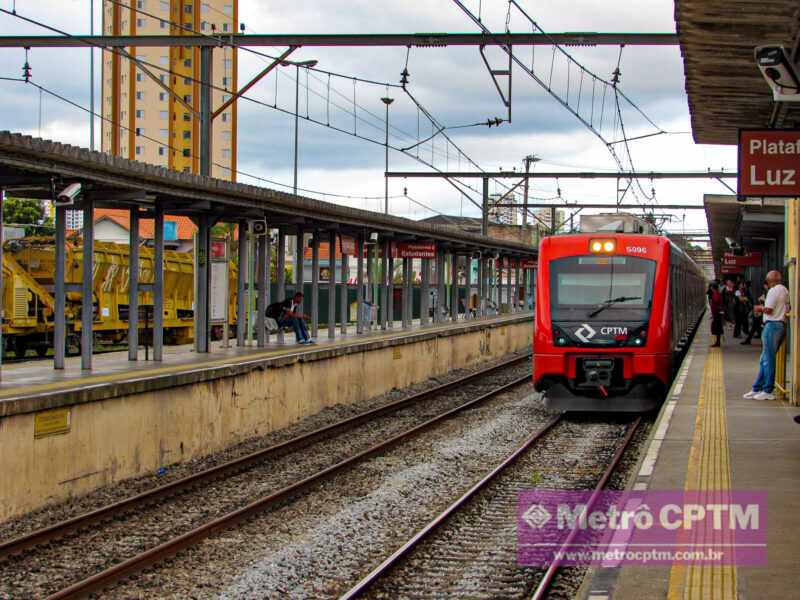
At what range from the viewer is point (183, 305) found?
3045 centimetres

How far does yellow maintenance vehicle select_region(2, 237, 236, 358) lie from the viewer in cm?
2389

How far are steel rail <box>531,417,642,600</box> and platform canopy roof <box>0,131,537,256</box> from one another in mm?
6513

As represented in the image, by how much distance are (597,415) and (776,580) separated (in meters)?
11.6

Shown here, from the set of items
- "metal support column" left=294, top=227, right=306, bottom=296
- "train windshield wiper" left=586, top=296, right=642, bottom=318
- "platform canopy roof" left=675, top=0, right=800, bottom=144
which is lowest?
"train windshield wiper" left=586, top=296, right=642, bottom=318

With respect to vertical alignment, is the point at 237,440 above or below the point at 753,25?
below

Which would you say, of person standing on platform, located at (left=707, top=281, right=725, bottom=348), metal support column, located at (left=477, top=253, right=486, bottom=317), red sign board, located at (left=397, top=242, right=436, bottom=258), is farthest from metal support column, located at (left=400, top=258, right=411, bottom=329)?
person standing on platform, located at (left=707, top=281, right=725, bottom=348)

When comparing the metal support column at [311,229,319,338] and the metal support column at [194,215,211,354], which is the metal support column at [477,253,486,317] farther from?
the metal support column at [194,215,211,354]

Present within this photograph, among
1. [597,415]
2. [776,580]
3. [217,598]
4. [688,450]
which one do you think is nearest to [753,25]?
[688,450]

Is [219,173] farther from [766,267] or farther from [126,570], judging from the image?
[126,570]

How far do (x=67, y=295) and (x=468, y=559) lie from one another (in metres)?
19.8

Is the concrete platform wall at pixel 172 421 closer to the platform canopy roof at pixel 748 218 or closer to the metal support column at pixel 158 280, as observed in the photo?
the metal support column at pixel 158 280

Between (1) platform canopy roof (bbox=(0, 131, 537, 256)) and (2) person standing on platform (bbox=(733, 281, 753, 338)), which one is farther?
(2) person standing on platform (bbox=(733, 281, 753, 338))

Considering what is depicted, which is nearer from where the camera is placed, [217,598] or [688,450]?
[217,598]

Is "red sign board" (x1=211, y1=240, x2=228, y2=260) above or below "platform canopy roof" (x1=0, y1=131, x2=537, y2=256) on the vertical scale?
below
